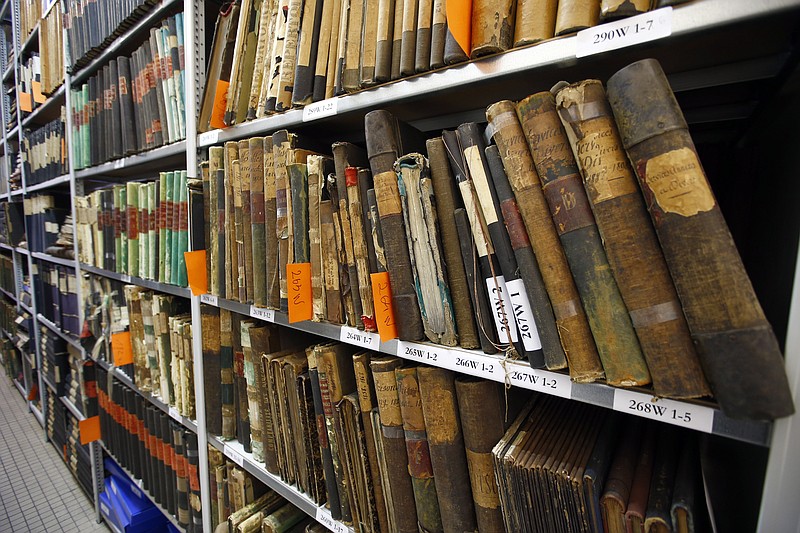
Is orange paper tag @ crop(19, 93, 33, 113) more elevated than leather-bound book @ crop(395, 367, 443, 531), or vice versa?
orange paper tag @ crop(19, 93, 33, 113)

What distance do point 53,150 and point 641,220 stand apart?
3009mm

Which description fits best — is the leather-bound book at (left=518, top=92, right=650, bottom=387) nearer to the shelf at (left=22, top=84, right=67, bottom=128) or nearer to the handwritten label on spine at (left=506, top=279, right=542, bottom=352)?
the handwritten label on spine at (left=506, top=279, right=542, bottom=352)

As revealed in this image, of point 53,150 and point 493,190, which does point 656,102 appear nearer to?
point 493,190

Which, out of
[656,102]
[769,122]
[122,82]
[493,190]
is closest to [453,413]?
[493,190]

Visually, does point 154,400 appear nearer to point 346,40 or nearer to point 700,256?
point 346,40

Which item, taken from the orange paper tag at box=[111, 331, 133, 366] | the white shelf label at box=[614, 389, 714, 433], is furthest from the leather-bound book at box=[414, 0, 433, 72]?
the orange paper tag at box=[111, 331, 133, 366]

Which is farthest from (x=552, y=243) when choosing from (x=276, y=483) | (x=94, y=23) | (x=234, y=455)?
(x=94, y=23)

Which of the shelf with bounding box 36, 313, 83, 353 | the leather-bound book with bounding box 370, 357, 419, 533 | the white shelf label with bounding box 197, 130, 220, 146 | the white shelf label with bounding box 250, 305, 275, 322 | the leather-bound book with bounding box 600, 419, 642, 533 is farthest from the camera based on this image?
the shelf with bounding box 36, 313, 83, 353

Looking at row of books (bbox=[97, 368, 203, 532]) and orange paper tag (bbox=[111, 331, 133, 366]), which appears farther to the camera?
orange paper tag (bbox=[111, 331, 133, 366])

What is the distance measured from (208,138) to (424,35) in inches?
30.0

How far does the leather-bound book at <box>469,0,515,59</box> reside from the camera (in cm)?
53

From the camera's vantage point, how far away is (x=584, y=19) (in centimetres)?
47

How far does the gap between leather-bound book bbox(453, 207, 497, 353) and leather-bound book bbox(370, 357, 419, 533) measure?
0.20m

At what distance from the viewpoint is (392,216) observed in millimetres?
650
